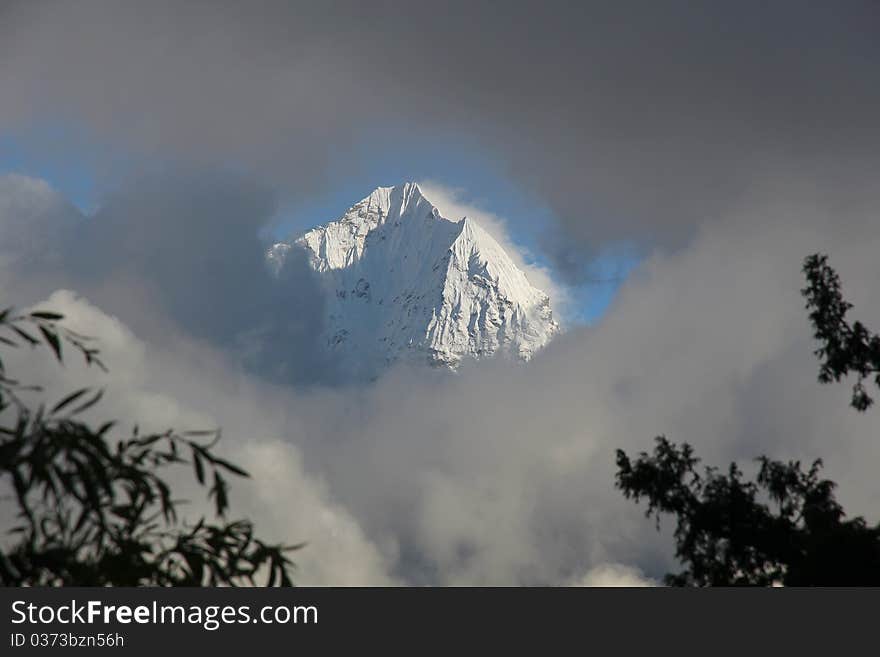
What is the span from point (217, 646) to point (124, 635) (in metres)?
0.69

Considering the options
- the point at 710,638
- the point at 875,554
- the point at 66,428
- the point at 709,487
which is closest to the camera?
the point at 66,428

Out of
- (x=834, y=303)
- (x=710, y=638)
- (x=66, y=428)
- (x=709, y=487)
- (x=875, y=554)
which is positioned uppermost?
(x=834, y=303)

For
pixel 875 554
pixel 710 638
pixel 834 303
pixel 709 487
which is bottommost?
pixel 710 638

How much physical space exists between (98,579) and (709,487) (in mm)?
21103

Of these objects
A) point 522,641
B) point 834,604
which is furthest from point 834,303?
point 522,641

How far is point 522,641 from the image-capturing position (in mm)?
7348

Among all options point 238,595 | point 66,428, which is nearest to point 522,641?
point 238,595

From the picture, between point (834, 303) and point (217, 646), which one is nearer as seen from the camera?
point (217, 646)

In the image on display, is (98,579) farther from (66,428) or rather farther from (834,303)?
(834,303)

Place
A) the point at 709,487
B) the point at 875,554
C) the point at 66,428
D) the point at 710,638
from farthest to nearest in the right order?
the point at 709,487, the point at 875,554, the point at 710,638, the point at 66,428

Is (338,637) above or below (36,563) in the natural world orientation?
below

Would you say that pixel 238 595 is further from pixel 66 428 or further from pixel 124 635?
pixel 66 428

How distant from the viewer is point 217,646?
691 cm

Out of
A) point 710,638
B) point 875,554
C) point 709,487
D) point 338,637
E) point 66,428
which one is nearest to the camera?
point 66,428
